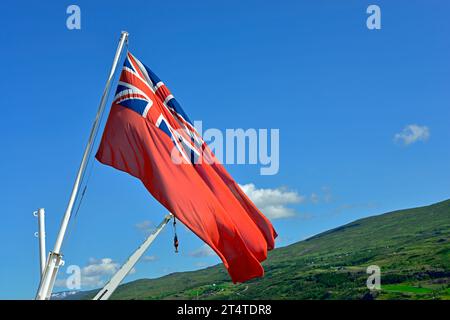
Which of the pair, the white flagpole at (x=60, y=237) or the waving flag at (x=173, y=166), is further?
the waving flag at (x=173, y=166)

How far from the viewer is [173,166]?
29750 mm

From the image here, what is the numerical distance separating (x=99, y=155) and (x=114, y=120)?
1.87 meters

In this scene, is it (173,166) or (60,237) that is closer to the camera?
(60,237)

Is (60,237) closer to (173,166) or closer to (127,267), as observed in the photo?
(127,267)

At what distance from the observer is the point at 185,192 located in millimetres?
28797

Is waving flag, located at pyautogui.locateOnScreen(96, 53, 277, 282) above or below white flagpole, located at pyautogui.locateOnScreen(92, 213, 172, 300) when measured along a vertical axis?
above

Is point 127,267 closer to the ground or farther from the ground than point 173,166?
closer to the ground

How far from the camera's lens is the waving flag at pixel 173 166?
1118 inches

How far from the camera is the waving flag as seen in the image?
2839 cm

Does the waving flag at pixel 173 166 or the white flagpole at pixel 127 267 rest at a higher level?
the waving flag at pixel 173 166

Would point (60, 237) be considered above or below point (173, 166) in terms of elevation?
below

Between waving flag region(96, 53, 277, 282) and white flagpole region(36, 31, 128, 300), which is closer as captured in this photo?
white flagpole region(36, 31, 128, 300)
